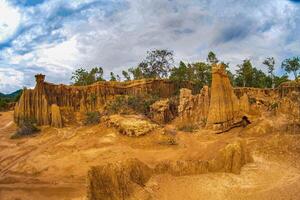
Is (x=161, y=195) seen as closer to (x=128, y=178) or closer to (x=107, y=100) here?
(x=128, y=178)

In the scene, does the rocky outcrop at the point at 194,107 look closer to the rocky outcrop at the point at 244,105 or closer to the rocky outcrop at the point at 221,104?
the rocky outcrop at the point at 221,104

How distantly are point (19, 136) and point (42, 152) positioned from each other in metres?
9.04

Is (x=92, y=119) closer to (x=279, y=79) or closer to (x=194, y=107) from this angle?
(x=194, y=107)

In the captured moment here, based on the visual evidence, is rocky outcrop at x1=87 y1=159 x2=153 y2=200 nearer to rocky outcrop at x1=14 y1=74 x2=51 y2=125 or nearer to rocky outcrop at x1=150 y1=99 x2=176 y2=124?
rocky outcrop at x1=150 y1=99 x2=176 y2=124

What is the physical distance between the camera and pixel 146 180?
17359mm

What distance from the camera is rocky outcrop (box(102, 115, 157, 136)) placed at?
99.6ft

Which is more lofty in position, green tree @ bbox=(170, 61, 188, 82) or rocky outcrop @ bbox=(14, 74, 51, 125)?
green tree @ bbox=(170, 61, 188, 82)

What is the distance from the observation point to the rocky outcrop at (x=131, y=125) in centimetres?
3036

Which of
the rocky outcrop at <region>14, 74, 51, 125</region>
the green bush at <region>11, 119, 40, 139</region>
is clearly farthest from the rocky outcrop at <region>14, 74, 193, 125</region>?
the green bush at <region>11, 119, 40, 139</region>

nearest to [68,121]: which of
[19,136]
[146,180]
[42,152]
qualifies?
[19,136]

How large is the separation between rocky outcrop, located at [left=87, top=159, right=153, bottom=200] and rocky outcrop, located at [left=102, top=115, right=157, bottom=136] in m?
14.0

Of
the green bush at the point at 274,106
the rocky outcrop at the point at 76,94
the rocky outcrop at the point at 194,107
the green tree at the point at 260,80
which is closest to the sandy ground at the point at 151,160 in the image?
the green bush at the point at 274,106

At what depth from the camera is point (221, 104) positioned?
2888 cm

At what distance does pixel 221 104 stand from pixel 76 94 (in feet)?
74.1
